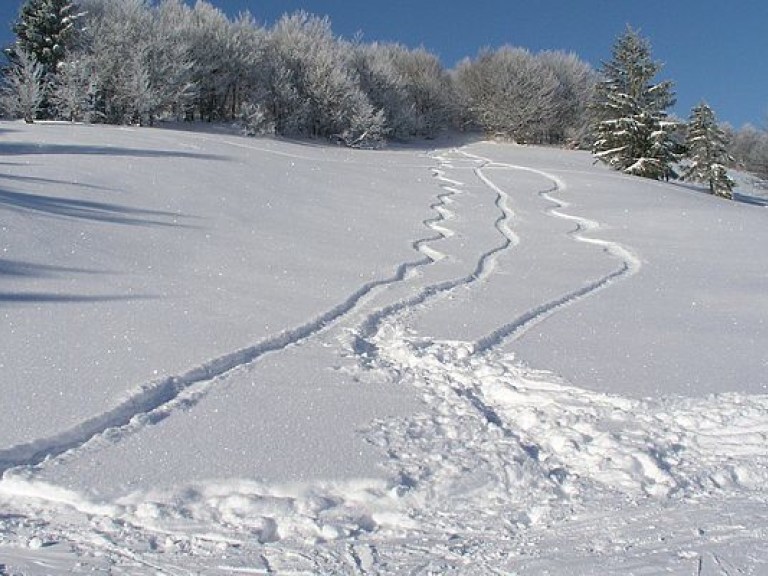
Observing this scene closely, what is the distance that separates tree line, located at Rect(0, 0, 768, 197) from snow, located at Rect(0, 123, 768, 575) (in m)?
18.0

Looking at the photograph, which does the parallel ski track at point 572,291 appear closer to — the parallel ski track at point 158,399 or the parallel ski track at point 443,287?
the parallel ski track at point 443,287

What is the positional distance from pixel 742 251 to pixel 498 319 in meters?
6.02

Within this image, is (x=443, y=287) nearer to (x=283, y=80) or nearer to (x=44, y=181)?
(x=44, y=181)

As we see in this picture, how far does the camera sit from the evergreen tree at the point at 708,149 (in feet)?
89.6

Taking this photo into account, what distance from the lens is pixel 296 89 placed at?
3259cm

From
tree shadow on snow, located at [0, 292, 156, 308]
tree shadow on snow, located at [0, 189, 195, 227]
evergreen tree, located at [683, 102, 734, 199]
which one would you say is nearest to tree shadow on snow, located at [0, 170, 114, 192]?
tree shadow on snow, located at [0, 189, 195, 227]

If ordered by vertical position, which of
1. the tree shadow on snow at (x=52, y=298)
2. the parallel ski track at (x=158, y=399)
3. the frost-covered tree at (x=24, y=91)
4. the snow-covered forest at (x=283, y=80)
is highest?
the snow-covered forest at (x=283, y=80)

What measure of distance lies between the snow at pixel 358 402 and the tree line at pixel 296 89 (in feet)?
58.9

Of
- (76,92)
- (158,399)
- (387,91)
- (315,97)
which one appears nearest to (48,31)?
(76,92)

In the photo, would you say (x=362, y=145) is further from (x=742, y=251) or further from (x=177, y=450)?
(x=177, y=450)

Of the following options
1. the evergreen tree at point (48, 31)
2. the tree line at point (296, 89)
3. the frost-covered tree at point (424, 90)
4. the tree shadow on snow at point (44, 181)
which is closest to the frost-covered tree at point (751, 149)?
the tree line at point (296, 89)

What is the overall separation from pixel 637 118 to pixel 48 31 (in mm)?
22951

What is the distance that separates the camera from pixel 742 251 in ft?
33.7

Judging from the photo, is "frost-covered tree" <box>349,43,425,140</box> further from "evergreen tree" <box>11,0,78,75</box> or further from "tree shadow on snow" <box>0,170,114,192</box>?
"tree shadow on snow" <box>0,170,114,192</box>
